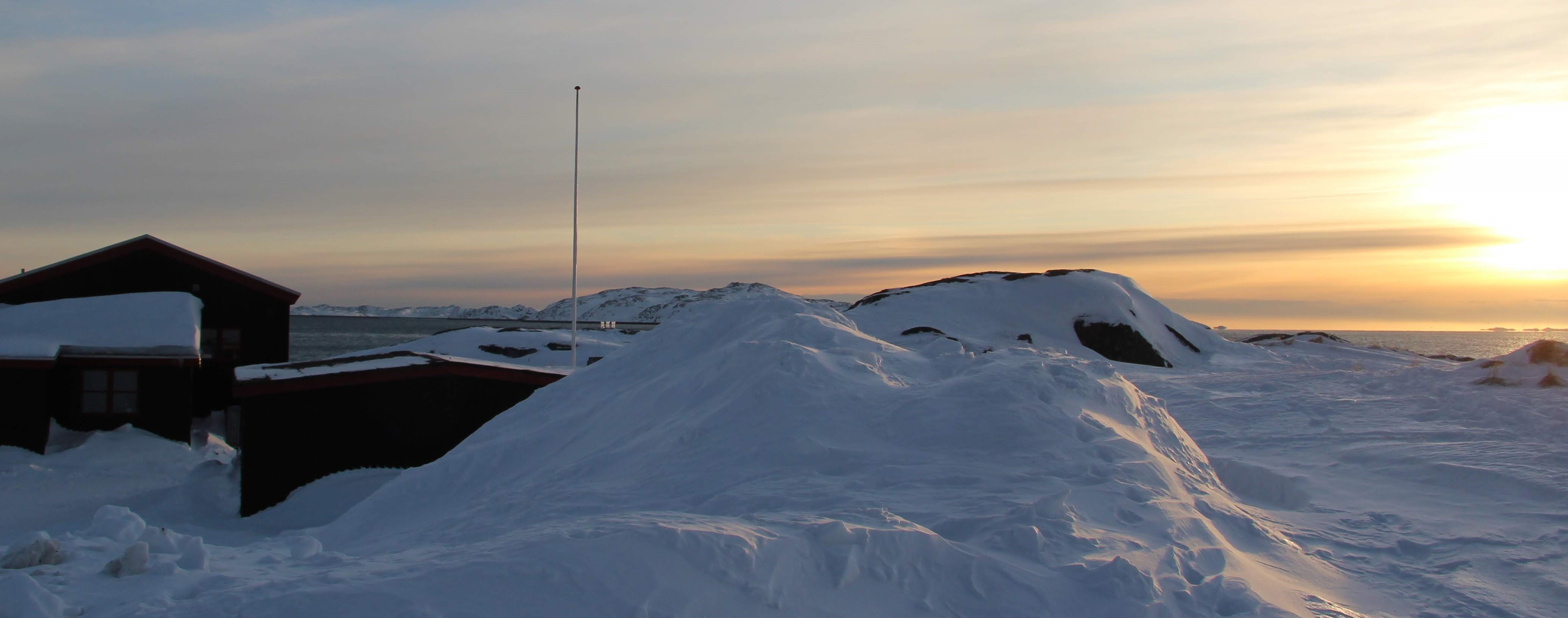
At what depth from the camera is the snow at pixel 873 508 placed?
19.0 feet

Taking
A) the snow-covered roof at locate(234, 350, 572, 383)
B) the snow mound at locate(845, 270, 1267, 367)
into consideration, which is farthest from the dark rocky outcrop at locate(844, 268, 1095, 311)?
the snow-covered roof at locate(234, 350, 572, 383)

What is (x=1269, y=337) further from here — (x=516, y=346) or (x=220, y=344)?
(x=220, y=344)

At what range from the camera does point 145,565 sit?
6508 millimetres

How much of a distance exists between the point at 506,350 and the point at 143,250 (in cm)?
2382

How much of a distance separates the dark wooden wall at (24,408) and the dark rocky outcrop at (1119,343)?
96.4 ft

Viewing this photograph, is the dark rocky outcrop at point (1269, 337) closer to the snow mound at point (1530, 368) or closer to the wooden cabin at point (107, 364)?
the snow mound at point (1530, 368)

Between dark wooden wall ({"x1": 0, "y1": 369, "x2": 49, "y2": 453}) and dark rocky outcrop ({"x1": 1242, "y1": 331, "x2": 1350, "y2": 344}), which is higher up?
dark rocky outcrop ({"x1": 1242, "y1": 331, "x2": 1350, "y2": 344})

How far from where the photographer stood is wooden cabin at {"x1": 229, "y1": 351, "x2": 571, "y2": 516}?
58.7 feet

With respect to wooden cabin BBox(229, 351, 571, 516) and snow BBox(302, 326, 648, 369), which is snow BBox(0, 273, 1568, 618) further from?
snow BBox(302, 326, 648, 369)

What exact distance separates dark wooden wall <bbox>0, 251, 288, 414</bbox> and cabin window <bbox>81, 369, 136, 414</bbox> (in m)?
2.41

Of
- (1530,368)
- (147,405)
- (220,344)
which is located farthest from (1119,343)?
(147,405)

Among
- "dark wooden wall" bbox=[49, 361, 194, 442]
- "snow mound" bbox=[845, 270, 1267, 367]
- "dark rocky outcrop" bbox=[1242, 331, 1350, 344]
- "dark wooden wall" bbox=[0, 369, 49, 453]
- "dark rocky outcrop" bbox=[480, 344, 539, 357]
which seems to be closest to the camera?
"dark wooden wall" bbox=[0, 369, 49, 453]

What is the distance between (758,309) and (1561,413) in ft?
42.8

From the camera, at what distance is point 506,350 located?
49.3 metres
